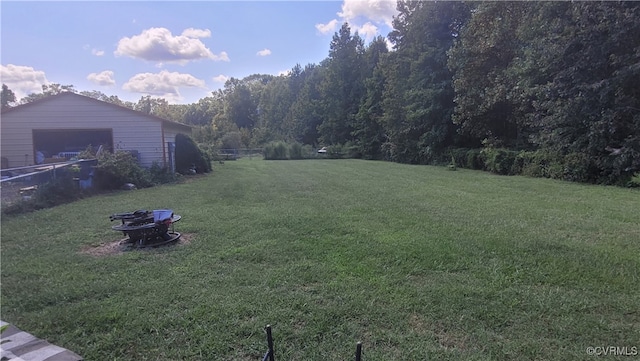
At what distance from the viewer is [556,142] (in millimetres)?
14430

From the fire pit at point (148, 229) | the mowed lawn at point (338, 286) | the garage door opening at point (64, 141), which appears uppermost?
the garage door opening at point (64, 141)

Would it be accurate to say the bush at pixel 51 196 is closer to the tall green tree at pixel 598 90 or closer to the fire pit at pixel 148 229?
the fire pit at pixel 148 229

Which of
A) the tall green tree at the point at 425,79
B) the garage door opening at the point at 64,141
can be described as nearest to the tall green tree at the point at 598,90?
the tall green tree at the point at 425,79

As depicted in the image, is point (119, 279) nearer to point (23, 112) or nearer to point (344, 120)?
point (23, 112)

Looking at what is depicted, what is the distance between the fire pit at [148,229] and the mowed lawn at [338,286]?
303mm

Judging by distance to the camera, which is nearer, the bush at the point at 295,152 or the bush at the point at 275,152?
the bush at the point at 275,152

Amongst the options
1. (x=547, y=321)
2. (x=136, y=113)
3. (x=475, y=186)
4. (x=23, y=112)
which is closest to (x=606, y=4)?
(x=475, y=186)

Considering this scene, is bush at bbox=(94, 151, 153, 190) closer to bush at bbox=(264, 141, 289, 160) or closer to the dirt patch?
the dirt patch

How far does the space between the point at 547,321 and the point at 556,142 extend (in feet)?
44.8

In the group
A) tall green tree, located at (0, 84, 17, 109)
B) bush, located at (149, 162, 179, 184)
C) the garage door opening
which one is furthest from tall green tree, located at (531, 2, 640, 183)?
tall green tree, located at (0, 84, 17, 109)

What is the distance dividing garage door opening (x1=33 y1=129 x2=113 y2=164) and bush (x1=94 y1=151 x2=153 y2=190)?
315cm

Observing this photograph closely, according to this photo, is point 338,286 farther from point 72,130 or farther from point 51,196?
point 72,130

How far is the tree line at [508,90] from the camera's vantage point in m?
12.2

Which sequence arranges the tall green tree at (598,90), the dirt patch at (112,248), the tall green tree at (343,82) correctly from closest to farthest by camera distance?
the dirt patch at (112,248), the tall green tree at (598,90), the tall green tree at (343,82)
